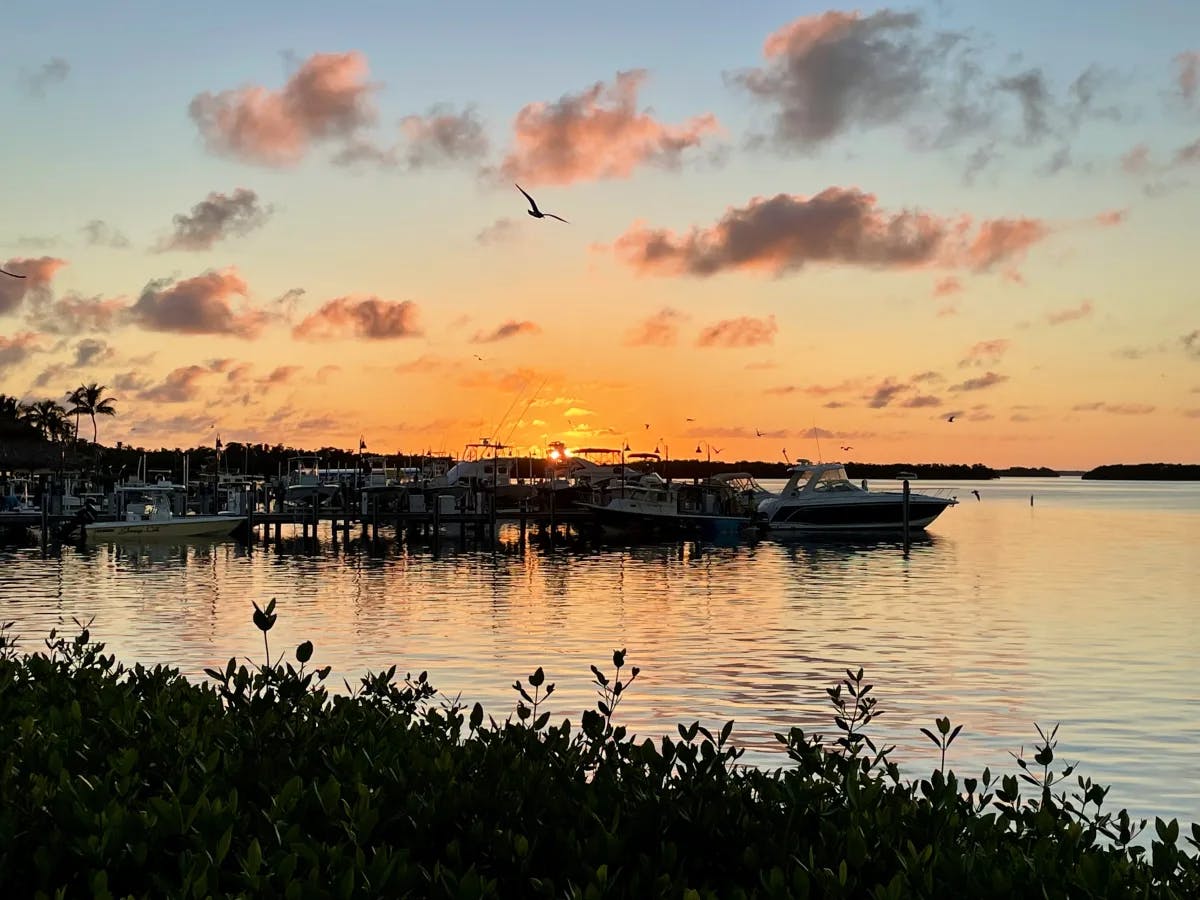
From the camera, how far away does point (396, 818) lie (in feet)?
23.2

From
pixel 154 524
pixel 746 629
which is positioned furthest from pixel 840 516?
pixel 746 629

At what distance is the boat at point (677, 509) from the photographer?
82.2 m

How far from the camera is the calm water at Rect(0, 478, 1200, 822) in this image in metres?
20.9

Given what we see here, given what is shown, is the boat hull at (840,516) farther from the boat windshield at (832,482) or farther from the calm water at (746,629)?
the calm water at (746,629)

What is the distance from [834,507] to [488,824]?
7350 cm

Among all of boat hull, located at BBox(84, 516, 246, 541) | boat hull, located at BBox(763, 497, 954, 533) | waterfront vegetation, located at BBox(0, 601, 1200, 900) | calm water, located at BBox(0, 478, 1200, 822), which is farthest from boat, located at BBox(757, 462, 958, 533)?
waterfront vegetation, located at BBox(0, 601, 1200, 900)

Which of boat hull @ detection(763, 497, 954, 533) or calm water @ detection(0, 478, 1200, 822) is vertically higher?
boat hull @ detection(763, 497, 954, 533)

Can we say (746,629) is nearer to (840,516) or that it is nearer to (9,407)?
(840,516)

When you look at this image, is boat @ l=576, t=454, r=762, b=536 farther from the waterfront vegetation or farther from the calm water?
the waterfront vegetation

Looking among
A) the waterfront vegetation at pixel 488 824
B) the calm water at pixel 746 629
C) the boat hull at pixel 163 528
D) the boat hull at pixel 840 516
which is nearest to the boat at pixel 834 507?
the boat hull at pixel 840 516

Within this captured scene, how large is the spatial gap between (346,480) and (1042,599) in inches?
2539

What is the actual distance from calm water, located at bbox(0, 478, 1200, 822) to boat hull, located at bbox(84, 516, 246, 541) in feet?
10.6

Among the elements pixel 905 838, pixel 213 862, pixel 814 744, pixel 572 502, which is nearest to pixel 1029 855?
pixel 905 838

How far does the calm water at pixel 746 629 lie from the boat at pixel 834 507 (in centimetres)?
980
